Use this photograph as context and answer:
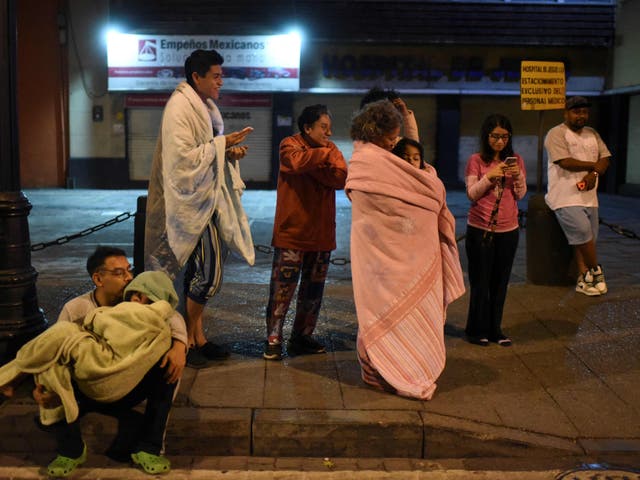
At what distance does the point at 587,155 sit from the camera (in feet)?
24.5

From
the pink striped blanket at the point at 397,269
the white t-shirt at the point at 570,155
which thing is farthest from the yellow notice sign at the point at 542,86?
the pink striped blanket at the point at 397,269

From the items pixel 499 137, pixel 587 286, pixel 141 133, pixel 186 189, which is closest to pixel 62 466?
pixel 186 189

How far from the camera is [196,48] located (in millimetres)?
20438

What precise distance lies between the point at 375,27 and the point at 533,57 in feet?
13.3

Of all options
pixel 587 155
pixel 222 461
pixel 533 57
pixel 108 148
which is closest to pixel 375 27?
pixel 533 57

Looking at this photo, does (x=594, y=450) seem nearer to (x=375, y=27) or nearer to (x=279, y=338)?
(x=279, y=338)

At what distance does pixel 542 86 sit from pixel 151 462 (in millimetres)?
5856

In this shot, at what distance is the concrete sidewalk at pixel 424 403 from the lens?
4363 millimetres

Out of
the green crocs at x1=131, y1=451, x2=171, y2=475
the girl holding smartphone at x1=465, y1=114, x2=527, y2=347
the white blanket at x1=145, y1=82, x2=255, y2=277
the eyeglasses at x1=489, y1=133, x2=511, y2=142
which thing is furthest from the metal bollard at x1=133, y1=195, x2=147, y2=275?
the eyeglasses at x1=489, y1=133, x2=511, y2=142

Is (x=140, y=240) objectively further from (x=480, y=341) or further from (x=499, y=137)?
(x=499, y=137)

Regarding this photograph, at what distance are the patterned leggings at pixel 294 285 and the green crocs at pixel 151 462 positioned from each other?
1552 millimetres

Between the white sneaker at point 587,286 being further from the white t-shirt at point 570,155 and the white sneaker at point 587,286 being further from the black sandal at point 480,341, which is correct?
the black sandal at point 480,341

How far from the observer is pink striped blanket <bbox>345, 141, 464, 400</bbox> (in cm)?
475

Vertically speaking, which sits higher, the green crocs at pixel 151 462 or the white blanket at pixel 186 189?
the white blanket at pixel 186 189
